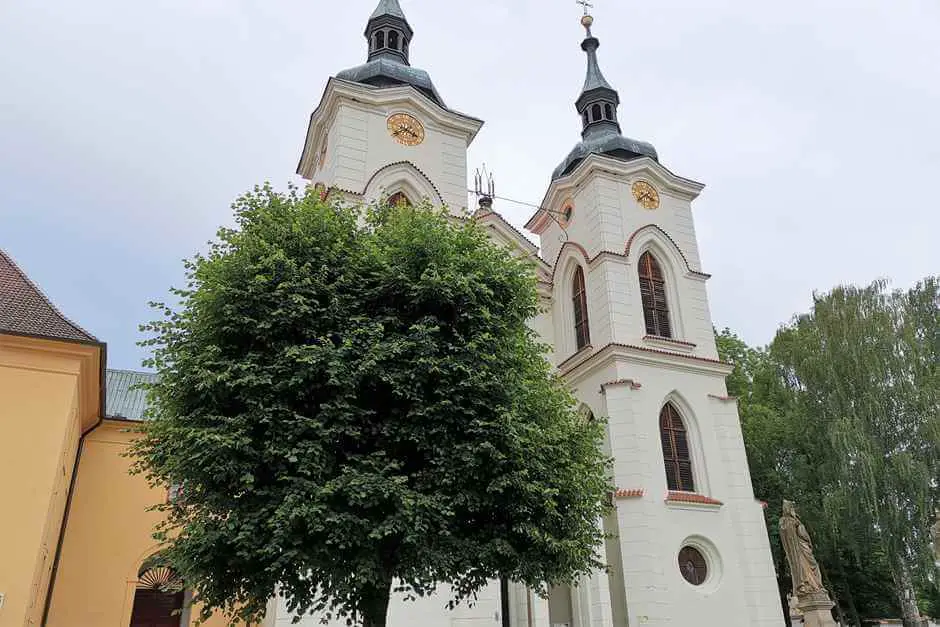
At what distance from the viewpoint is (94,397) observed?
18.0 m

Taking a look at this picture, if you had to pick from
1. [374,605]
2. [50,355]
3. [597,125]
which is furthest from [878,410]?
[50,355]

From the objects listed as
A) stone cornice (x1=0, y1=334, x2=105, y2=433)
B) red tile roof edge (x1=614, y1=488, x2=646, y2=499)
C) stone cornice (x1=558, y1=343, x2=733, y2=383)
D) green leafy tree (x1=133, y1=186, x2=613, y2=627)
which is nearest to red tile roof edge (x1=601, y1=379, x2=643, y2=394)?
stone cornice (x1=558, y1=343, x2=733, y2=383)

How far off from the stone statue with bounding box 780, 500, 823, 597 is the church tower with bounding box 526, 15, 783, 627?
3.20 feet

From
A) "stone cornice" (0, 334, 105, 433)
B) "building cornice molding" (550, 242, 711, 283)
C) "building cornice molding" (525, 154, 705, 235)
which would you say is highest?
"building cornice molding" (525, 154, 705, 235)

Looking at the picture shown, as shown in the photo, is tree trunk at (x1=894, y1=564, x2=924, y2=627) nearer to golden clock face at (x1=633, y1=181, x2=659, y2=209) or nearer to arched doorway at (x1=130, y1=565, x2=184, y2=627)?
golden clock face at (x1=633, y1=181, x2=659, y2=209)

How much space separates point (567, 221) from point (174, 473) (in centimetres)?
1755

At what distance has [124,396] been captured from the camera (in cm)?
2356

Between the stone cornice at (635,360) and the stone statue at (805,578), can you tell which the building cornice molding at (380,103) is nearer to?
the stone cornice at (635,360)

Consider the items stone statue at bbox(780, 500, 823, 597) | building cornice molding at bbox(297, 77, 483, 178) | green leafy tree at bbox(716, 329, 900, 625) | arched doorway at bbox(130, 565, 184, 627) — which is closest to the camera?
arched doorway at bbox(130, 565, 184, 627)

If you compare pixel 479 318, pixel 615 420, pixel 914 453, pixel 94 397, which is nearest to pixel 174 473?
pixel 479 318

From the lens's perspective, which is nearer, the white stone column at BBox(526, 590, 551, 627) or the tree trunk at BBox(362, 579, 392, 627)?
the tree trunk at BBox(362, 579, 392, 627)

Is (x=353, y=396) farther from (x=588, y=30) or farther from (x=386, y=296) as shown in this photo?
(x=588, y=30)

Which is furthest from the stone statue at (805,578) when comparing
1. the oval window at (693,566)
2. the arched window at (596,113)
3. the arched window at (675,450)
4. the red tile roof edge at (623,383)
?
the arched window at (596,113)

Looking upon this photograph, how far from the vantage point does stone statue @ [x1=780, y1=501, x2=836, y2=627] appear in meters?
19.5
